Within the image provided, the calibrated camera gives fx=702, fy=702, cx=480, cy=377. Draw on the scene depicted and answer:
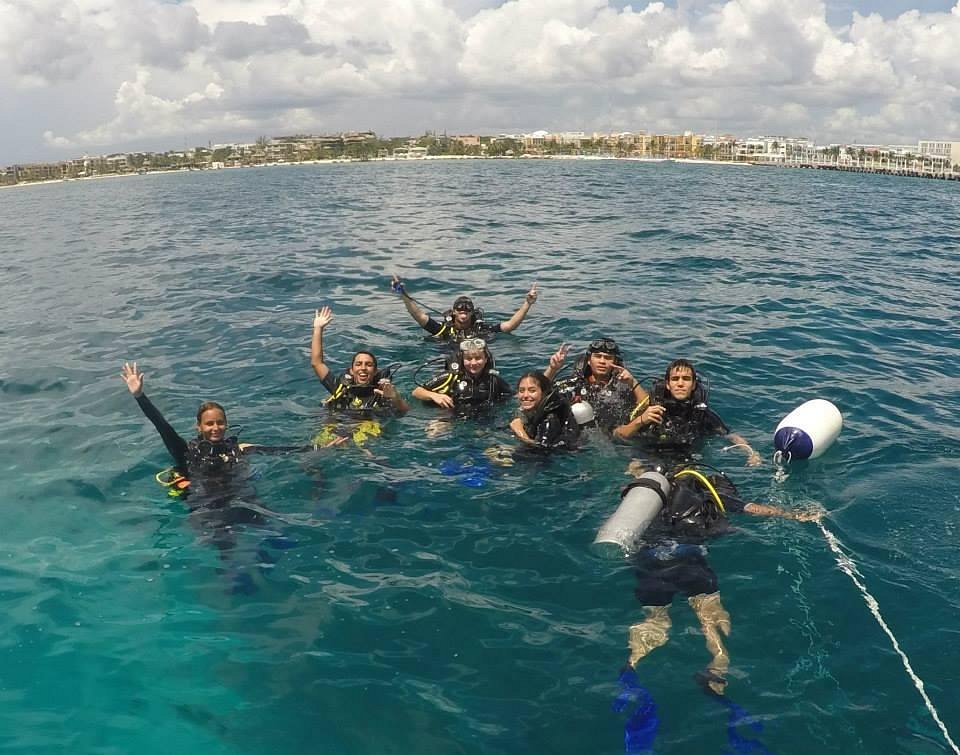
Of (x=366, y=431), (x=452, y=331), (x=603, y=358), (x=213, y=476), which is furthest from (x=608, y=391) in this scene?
(x=213, y=476)

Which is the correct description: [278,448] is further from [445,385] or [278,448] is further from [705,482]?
[705,482]

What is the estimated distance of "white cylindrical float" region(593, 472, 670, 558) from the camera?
6230mm

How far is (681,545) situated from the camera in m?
6.43

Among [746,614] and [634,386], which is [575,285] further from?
[746,614]

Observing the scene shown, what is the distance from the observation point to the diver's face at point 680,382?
8.47m

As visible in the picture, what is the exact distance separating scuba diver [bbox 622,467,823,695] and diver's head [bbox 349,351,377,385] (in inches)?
176

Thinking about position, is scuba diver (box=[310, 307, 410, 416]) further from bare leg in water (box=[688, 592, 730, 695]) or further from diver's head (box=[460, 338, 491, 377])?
bare leg in water (box=[688, 592, 730, 695])

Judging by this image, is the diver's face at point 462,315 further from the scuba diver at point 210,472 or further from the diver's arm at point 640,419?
the scuba diver at point 210,472

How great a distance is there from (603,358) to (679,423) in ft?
4.61

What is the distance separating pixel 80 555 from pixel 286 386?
530 centimetres

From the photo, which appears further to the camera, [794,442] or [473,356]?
[473,356]

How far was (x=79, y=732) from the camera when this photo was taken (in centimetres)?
497

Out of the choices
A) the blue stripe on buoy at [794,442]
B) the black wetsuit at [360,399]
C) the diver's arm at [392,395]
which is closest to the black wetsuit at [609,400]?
the blue stripe on buoy at [794,442]

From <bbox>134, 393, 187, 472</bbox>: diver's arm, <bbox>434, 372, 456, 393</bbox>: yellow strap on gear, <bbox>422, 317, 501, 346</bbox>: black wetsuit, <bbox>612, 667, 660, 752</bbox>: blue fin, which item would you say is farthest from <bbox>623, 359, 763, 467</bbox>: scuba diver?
<bbox>422, 317, 501, 346</bbox>: black wetsuit
